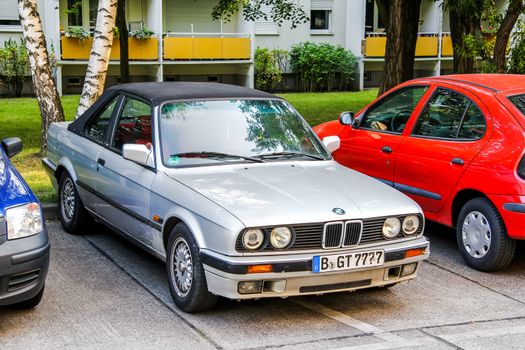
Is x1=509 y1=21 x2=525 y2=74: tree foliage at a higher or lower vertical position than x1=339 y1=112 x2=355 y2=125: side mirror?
higher

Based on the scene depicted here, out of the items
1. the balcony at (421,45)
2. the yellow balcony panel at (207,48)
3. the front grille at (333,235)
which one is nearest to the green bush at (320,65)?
the balcony at (421,45)

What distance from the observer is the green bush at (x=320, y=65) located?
3150 centimetres

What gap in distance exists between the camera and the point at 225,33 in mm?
31281

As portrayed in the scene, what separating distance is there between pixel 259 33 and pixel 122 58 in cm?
1108

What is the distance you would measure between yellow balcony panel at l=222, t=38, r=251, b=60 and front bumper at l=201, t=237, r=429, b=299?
25.7 metres

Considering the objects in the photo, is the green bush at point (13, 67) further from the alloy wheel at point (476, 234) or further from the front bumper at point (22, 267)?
the front bumper at point (22, 267)

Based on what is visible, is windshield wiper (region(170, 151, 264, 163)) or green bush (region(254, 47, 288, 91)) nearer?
windshield wiper (region(170, 151, 264, 163))

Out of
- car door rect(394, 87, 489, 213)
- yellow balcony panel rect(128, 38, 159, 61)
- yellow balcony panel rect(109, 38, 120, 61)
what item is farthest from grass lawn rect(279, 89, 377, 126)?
car door rect(394, 87, 489, 213)

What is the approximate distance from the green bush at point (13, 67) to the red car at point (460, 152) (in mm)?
20118

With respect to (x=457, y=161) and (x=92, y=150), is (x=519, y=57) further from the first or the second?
(x=92, y=150)

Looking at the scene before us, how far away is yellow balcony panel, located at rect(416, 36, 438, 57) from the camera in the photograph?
1357 inches

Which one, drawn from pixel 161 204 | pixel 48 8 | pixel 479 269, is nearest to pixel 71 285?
pixel 161 204

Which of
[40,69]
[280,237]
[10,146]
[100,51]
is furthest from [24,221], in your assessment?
[40,69]

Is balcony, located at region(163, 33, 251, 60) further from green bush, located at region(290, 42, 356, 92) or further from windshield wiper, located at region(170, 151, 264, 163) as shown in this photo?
windshield wiper, located at region(170, 151, 264, 163)
